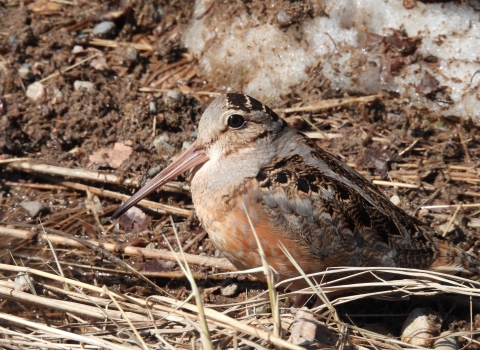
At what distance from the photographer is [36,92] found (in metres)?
5.55

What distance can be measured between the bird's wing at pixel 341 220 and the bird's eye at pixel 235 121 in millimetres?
309

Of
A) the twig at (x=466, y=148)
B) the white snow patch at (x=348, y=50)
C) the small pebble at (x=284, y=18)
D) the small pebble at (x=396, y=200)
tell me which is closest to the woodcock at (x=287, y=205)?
the small pebble at (x=396, y=200)

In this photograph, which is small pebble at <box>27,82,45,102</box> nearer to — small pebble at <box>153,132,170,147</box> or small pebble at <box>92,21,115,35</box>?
small pebble at <box>92,21,115,35</box>

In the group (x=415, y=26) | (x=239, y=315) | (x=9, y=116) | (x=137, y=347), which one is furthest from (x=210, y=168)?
(x=415, y=26)

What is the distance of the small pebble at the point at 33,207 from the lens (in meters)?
4.97

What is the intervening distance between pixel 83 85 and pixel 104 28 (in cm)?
77

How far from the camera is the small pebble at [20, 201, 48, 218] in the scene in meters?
4.97

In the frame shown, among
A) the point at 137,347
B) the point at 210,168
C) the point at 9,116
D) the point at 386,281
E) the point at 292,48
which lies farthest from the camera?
the point at 292,48

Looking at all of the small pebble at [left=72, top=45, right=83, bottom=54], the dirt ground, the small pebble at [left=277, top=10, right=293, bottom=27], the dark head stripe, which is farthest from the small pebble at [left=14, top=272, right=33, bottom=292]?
the small pebble at [left=277, top=10, right=293, bottom=27]

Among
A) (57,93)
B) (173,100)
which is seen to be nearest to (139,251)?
(173,100)

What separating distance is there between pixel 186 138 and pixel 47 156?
111cm

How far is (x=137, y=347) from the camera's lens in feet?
11.0

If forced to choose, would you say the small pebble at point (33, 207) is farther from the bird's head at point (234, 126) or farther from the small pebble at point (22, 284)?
the bird's head at point (234, 126)

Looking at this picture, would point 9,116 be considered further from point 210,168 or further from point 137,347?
point 137,347
